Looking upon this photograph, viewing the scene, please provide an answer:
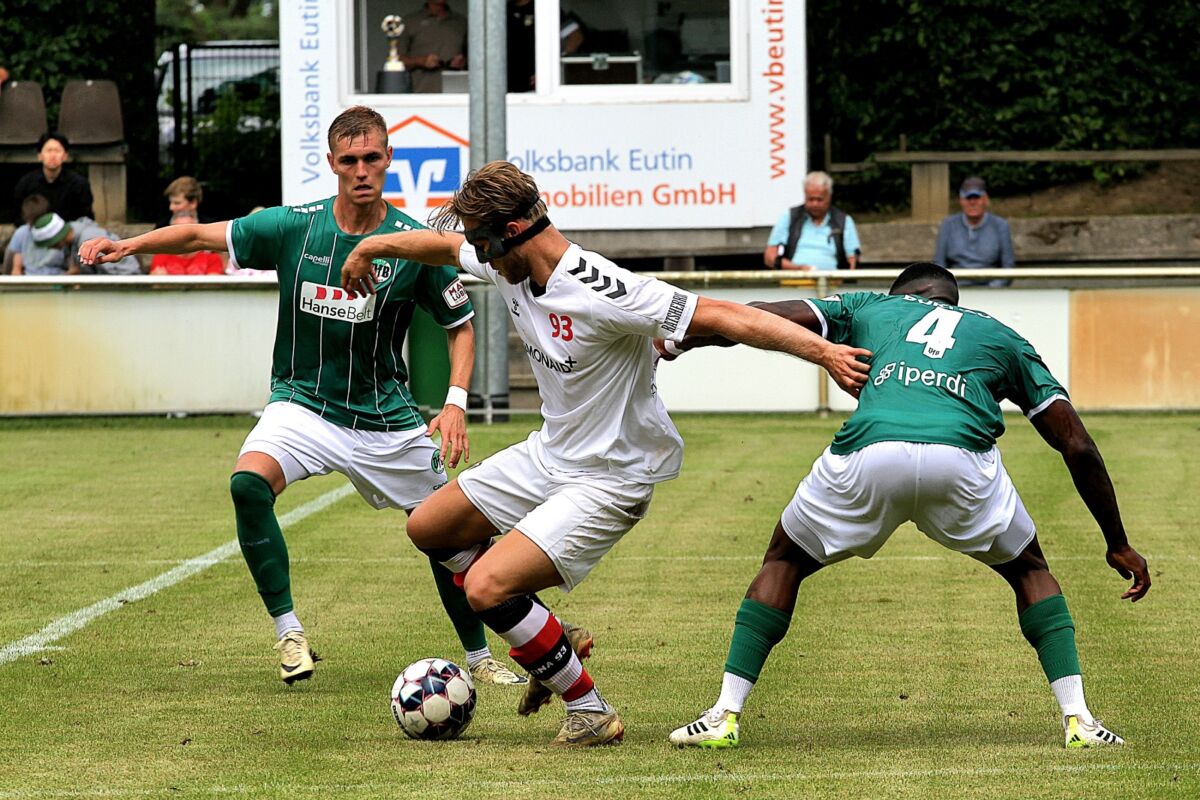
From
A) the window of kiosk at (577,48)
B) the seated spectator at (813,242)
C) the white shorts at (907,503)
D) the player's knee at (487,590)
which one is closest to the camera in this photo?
the white shorts at (907,503)

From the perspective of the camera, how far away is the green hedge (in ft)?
76.8

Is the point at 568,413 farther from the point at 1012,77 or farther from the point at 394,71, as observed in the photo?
the point at 1012,77

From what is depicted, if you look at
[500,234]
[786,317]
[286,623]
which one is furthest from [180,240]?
[786,317]

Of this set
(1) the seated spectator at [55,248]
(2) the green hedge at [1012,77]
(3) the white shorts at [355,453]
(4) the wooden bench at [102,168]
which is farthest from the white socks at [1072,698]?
(2) the green hedge at [1012,77]

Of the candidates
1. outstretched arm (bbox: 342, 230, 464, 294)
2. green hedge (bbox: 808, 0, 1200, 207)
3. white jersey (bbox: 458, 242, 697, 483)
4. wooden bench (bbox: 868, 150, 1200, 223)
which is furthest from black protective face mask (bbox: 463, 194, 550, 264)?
green hedge (bbox: 808, 0, 1200, 207)

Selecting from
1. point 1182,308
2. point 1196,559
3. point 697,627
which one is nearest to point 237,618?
point 697,627

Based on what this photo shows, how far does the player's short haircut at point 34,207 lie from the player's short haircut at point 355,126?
11.0m

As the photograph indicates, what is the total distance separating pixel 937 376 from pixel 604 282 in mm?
1042

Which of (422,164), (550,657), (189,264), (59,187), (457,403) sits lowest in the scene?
(550,657)

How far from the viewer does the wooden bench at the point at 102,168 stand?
21.0 metres

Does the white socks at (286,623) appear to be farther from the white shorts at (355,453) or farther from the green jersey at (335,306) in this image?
the green jersey at (335,306)

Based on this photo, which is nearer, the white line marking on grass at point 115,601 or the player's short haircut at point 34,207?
the white line marking on grass at point 115,601

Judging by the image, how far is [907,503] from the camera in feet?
19.6

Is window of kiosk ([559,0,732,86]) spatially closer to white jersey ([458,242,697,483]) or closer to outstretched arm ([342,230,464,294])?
outstretched arm ([342,230,464,294])
